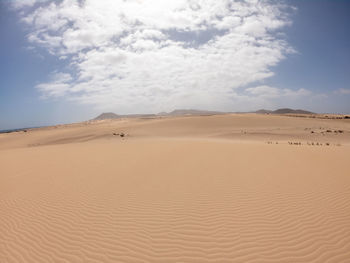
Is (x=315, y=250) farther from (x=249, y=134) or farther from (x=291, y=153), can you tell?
(x=249, y=134)

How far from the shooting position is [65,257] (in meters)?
4.20

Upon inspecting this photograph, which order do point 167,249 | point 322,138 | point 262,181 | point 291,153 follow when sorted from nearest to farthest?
point 167,249
point 262,181
point 291,153
point 322,138

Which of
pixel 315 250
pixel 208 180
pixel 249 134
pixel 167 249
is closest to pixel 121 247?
pixel 167 249

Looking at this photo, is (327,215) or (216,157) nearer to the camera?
(327,215)

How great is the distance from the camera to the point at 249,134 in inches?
1050

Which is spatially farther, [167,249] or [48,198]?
[48,198]

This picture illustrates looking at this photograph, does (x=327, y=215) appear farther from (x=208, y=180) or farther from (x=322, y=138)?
(x=322, y=138)

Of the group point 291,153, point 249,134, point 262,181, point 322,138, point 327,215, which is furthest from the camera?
point 249,134

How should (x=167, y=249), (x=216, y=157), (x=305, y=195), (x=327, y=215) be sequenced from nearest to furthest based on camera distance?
(x=167, y=249), (x=327, y=215), (x=305, y=195), (x=216, y=157)

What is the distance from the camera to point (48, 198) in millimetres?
7051

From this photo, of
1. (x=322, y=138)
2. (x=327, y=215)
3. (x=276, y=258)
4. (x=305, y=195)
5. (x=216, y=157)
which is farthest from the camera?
(x=322, y=138)

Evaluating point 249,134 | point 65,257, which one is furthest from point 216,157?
point 249,134

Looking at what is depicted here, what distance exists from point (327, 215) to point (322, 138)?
21.3 meters

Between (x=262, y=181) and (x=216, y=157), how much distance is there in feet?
14.1
